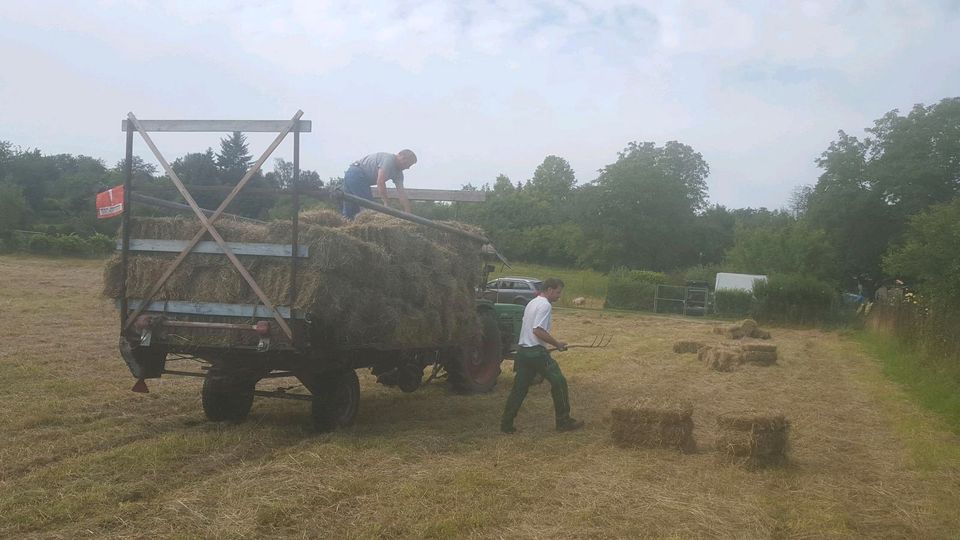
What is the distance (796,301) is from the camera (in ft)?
108

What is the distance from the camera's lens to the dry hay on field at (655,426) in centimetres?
727

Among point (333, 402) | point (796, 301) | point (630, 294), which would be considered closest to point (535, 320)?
point (333, 402)

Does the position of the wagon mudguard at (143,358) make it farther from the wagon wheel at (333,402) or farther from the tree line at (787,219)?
the tree line at (787,219)

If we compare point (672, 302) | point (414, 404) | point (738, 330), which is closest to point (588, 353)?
point (414, 404)

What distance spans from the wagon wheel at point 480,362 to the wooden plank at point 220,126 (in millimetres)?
3855

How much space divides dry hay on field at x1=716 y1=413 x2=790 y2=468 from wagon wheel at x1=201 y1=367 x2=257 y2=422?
4.32 meters

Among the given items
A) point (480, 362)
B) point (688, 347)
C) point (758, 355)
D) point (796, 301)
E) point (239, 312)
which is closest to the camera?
point (239, 312)

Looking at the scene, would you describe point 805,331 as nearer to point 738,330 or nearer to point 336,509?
point 738,330

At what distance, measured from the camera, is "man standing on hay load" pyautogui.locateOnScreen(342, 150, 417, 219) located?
927cm

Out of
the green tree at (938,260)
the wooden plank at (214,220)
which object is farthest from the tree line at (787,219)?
the wooden plank at (214,220)

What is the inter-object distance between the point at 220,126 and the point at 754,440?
5.24 metres

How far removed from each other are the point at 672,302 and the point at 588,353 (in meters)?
26.0

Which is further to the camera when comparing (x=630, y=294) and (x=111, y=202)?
(x=630, y=294)

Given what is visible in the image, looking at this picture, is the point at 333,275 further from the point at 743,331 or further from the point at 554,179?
the point at 554,179
